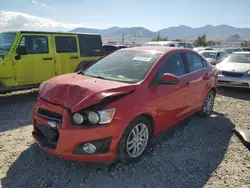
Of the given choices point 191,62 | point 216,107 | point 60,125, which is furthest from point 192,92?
point 60,125

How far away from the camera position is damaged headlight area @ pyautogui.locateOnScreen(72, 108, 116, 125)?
295 centimetres

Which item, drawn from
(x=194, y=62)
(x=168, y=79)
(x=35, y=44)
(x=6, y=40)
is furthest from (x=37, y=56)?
(x=168, y=79)

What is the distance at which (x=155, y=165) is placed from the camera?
3.46m

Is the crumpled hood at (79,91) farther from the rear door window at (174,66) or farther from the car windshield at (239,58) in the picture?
the car windshield at (239,58)

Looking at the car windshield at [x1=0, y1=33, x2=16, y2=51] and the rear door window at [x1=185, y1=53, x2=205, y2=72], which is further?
the car windshield at [x1=0, y1=33, x2=16, y2=51]

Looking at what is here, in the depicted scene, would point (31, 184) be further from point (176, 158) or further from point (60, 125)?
point (176, 158)

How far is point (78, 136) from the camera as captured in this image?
292 centimetres

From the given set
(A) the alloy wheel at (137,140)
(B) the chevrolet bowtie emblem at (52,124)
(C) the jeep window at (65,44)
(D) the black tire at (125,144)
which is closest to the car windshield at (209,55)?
(C) the jeep window at (65,44)

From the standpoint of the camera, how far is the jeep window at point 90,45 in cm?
792

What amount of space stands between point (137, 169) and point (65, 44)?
528cm

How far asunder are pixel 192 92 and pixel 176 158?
152cm

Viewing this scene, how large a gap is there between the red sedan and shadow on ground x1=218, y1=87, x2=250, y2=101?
427 centimetres

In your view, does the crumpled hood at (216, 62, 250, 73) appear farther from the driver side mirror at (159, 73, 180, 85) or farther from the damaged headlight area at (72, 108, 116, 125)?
the damaged headlight area at (72, 108, 116, 125)

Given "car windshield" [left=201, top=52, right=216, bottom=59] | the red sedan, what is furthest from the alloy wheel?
"car windshield" [left=201, top=52, right=216, bottom=59]
